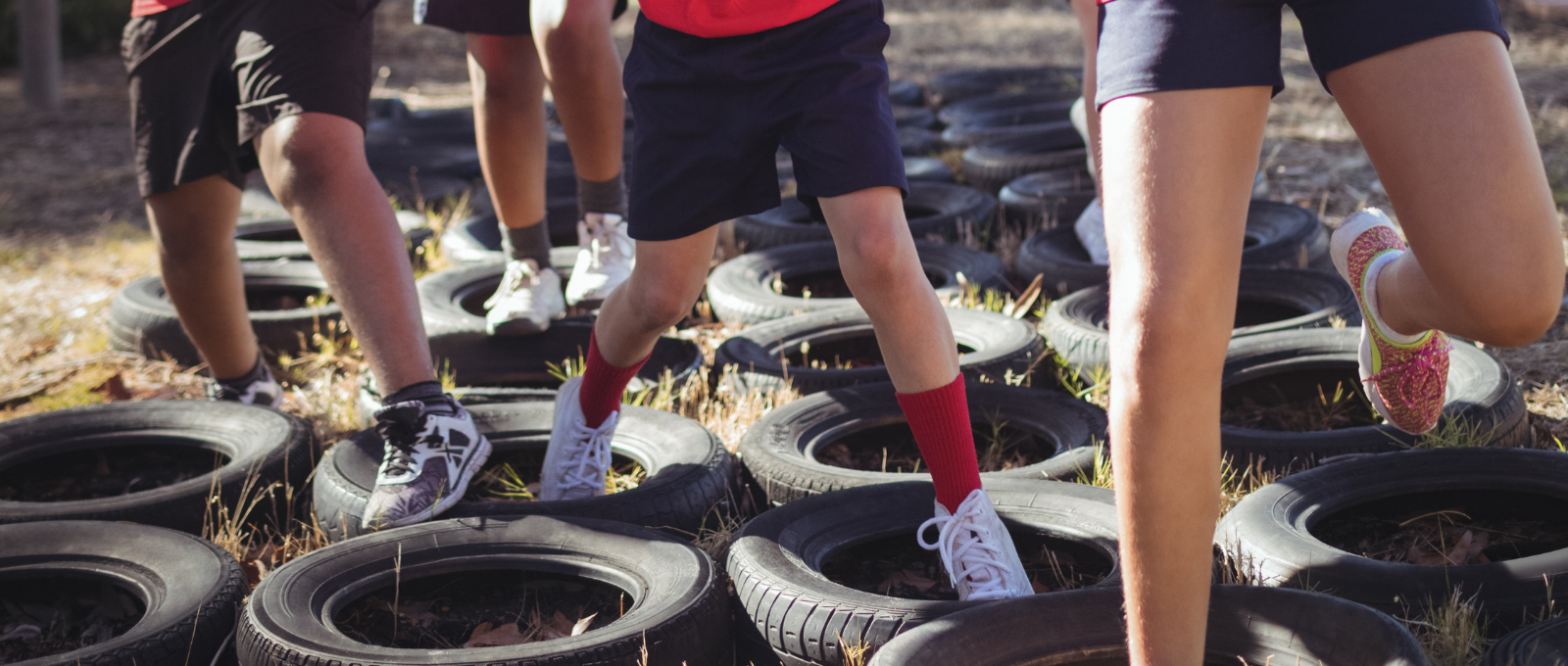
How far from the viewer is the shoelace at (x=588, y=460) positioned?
9.18 feet

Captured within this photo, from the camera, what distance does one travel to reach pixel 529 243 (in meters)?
3.85

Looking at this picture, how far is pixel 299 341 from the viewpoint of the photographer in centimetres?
407

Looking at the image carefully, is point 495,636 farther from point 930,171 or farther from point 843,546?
point 930,171

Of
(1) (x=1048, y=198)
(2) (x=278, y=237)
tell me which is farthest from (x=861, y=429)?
(2) (x=278, y=237)

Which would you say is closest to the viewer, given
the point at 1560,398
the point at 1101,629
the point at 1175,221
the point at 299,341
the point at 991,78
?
the point at 1175,221

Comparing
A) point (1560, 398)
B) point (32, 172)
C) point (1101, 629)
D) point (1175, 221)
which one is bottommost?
point (32, 172)

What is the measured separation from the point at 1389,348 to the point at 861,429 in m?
1.25

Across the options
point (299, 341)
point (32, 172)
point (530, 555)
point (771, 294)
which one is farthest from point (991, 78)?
point (530, 555)

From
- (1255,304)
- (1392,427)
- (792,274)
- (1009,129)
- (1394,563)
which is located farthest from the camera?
(1009,129)

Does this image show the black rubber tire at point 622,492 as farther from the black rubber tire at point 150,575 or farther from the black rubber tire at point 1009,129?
the black rubber tire at point 1009,129

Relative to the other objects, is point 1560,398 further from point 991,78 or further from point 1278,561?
point 991,78

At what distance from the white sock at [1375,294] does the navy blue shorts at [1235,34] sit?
74 cm

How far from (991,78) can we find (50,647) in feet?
24.0

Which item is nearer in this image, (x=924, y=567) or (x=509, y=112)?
(x=924, y=567)
